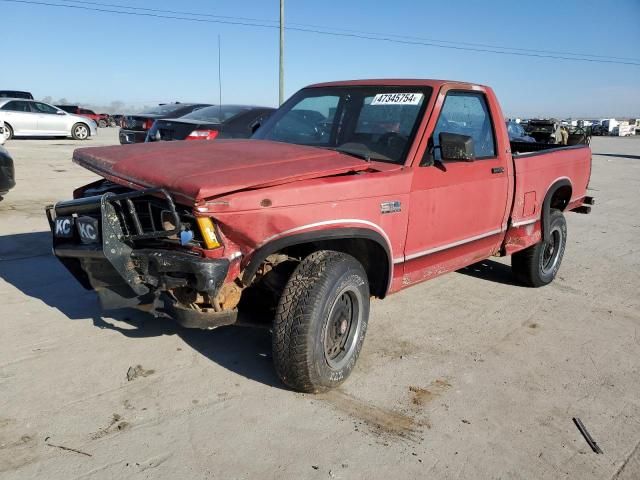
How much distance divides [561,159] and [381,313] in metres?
2.46

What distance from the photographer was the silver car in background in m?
18.7

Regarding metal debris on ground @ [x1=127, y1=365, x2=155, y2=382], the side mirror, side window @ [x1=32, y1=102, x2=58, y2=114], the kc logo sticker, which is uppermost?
the side mirror

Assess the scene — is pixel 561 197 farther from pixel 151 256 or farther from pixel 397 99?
pixel 151 256

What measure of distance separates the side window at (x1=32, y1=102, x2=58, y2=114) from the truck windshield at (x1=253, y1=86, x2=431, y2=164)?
1795 centimetres

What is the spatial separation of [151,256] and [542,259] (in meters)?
4.16

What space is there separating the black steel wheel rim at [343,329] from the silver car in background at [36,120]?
18325 mm

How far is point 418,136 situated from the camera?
3.78 metres

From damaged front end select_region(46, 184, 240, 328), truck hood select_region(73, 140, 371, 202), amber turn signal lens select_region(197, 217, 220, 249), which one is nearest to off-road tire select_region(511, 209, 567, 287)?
truck hood select_region(73, 140, 371, 202)

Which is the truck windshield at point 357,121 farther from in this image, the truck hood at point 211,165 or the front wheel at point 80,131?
the front wheel at point 80,131

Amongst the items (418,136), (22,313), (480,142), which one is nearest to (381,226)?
(418,136)

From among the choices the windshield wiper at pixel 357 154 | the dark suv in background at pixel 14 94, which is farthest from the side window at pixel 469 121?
the dark suv in background at pixel 14 94

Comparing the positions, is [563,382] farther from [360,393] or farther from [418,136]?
[418,136]

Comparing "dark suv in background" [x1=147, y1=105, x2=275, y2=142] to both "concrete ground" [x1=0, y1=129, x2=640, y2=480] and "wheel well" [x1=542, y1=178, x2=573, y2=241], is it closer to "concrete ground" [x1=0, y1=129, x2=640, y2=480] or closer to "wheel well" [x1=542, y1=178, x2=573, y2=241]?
"concrete ground" [x1=0, y1=129, x2=640, y2=480]

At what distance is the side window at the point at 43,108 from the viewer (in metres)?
19.4
